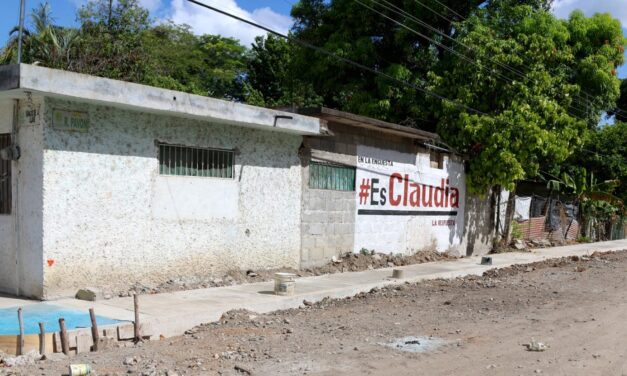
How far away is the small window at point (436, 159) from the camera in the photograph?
1733 cm

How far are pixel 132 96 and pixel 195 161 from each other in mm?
1937

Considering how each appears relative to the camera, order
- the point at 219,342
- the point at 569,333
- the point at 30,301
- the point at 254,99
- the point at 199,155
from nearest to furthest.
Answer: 1. the point at 219,342
2. the point at 569,333
3. the point at 30,301
4. the point at 199,155
5. the point at 254,99

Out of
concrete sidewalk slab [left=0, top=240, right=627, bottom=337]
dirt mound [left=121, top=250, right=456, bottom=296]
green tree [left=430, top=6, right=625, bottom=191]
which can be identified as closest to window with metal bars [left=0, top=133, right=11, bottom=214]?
concrete sidewalk slab [left=0, top=240, right=627, bottom=337]

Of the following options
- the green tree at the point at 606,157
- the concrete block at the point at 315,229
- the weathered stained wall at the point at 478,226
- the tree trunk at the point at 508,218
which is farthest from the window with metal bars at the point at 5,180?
the green tree at the point at 606,157

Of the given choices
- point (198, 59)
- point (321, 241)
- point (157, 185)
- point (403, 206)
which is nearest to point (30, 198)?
point (157, 185)

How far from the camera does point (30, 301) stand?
863 centimetres

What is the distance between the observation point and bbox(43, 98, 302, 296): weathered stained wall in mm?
8828

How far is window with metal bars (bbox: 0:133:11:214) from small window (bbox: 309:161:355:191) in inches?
234

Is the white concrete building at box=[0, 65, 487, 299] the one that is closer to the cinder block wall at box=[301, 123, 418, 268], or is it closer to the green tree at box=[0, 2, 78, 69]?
the cinder block wall at box=[301, 123, 418, 268]

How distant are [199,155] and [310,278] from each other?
133 inches

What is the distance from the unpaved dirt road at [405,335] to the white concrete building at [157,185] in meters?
2.29

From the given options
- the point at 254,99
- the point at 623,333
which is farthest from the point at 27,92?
the point at 254,99

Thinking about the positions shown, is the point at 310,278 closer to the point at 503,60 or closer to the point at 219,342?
the point at 219,342

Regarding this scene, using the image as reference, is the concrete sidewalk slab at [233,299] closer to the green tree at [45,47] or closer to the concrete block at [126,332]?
the concrete block at [126,332]
